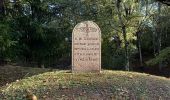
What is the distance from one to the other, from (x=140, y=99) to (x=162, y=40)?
32944 mm

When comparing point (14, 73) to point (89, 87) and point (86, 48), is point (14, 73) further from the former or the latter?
point (89, 87)

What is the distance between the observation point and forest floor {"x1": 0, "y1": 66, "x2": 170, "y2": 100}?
8977 mm

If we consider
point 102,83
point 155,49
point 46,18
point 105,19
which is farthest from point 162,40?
point 102,83

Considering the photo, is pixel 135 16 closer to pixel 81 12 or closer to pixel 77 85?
pixel 81 12

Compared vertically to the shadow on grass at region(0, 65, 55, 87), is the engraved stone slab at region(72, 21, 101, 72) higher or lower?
higher

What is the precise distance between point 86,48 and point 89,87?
1.64 m

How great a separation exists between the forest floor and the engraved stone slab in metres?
0.35

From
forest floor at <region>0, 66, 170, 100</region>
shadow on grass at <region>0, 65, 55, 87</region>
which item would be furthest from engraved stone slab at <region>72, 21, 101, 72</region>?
shadow on grass at <region>0, 65, 55, 87</region>

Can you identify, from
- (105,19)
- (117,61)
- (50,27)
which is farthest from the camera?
(117,61)

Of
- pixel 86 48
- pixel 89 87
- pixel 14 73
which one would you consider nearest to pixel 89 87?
pixel 89 87

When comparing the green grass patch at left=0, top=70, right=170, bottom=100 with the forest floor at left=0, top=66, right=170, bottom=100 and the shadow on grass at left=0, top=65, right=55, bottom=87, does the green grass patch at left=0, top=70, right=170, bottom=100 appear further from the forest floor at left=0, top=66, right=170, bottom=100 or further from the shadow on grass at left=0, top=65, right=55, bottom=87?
the shadow on grass at left=0, top=65, right=55, bottom=87

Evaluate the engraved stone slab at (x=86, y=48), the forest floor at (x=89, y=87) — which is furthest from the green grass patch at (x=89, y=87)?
the engraved stone slab at (x=86, y=48)

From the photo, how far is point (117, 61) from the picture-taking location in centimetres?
3481

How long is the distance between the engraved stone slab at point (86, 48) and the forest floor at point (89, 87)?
35 cm
